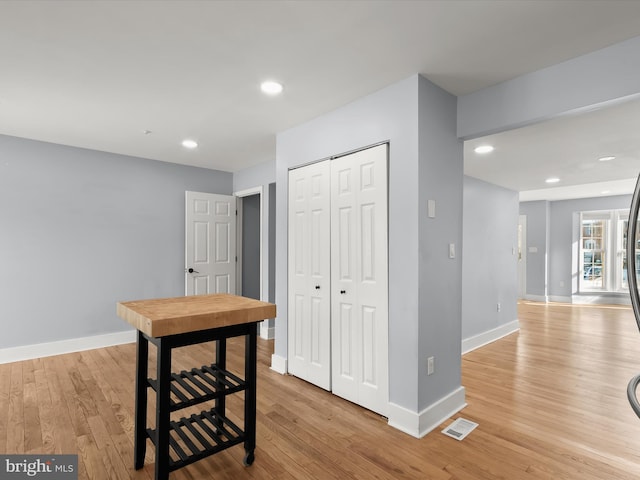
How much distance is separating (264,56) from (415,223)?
1508mm

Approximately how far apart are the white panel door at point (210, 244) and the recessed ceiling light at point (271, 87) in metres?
2.75

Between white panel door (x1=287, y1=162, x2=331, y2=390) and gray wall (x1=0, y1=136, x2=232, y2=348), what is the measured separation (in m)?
2.43

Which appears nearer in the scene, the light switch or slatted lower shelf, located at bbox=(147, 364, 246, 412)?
slatted lower shelf, located at bbox=(147, 364, 246, 412)

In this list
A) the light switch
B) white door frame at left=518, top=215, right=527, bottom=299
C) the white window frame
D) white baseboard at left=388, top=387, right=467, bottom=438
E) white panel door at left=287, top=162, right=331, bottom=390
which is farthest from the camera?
white door frame at left=518, top=215, right=527, bottom=299

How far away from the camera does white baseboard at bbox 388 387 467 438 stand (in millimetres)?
2342

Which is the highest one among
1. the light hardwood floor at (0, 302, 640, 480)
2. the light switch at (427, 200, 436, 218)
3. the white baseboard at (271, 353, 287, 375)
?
the light switch at (427, 200, 436, 218)

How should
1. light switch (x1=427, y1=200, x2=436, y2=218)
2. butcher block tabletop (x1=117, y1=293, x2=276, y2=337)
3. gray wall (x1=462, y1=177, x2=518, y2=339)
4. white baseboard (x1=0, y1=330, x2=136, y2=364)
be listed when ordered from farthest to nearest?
gray wall (x1=462, y1=177, x2=518, y2=339) < white baseboard (x1=0, y1=330, x2=136, y2=364) < light switch (x1=427, y1=200, x2=436, y2=218) < butcher block tabletop (x1=117, y1=293, x2=276, y2=337)

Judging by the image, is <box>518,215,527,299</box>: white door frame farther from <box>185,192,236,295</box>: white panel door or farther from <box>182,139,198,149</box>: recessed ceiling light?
<box>182,139,198,149</box>: recessed ceiling light

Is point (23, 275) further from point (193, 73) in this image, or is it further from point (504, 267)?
point (504, 267)

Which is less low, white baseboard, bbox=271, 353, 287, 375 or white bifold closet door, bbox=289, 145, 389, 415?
white bifold closet door, bbox=289, 145, 389, 415

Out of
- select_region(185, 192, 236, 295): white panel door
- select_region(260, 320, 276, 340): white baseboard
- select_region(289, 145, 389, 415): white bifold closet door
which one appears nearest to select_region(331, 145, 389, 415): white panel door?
select_region(289, 145, 389, 415): white bifold closet door

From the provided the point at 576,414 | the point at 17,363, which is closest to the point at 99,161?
the point at 17,363

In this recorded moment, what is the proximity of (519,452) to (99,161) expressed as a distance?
5257 millimetres

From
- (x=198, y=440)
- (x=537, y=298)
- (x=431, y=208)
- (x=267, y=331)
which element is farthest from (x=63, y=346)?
(x=537, y=298)
